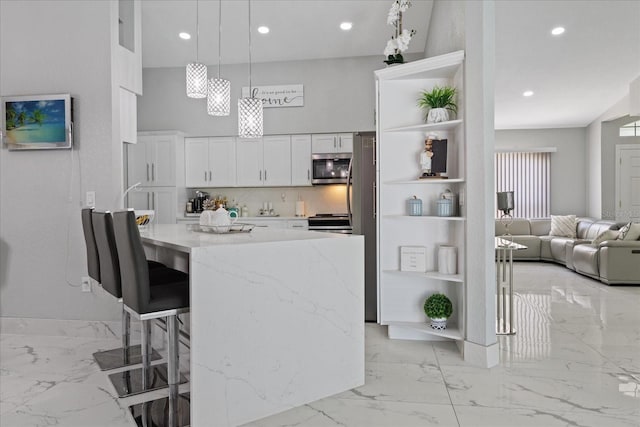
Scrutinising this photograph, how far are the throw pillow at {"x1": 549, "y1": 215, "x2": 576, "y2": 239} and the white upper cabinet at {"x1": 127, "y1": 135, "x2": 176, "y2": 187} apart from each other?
679cm

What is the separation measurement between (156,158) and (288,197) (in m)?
1.87

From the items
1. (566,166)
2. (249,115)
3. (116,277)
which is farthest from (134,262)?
(566,166)

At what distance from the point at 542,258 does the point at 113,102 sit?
7540mm

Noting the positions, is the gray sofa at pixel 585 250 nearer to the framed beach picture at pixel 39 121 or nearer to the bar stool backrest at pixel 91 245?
the bar stool backrest at pixel 91 245

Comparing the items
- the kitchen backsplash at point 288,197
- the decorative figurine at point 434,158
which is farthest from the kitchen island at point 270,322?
the kitchen backsplash at point 288,197

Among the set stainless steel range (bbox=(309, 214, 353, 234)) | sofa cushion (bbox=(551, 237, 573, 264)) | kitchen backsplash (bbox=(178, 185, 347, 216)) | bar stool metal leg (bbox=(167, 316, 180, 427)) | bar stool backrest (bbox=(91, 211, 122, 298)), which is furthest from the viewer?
sofa cushion (bbox=(551, 237, 573, 264))

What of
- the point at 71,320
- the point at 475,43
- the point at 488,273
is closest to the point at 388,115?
the point at 475,43

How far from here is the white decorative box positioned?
3.44 meters

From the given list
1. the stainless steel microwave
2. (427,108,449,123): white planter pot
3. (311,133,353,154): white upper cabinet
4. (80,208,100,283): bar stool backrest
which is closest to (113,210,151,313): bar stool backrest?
(80,208,100,283): bar stool backrest

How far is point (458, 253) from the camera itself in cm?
328

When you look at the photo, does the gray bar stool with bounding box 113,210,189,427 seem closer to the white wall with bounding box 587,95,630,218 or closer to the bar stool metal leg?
the bar stool metal leg

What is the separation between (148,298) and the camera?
6.53ft

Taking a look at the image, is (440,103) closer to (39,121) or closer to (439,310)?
(439,310)

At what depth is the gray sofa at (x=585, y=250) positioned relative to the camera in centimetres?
586
